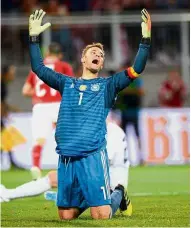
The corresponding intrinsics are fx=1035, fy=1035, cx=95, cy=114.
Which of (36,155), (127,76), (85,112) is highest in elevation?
(127,76)

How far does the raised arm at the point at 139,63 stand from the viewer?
10.0 meters

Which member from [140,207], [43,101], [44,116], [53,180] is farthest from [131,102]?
[53,180]

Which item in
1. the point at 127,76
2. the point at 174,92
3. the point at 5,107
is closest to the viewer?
the point at 127,76

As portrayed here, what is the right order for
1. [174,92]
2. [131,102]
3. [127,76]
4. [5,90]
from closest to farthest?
[127,76]
[5,90]
[131,102]
[174,92]

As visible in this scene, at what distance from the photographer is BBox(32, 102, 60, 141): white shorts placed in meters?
16.2

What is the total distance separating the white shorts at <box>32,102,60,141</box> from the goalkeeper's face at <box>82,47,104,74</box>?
18.8 ft

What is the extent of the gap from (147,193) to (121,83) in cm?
469

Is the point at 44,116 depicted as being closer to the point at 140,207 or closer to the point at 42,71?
the point at 140,207

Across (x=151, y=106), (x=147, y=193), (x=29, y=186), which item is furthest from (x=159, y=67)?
(x=29, y=186)

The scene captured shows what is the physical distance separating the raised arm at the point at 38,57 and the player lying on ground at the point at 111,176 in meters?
1.56

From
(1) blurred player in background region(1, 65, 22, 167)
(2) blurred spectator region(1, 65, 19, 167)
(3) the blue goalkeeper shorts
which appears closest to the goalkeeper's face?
(3) the blue goalkeeper shorts

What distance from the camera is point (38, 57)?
10484 mm

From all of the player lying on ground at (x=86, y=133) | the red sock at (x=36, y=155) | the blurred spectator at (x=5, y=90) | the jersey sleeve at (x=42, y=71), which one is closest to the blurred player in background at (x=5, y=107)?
the blurred spectator at (x=5, y=90)

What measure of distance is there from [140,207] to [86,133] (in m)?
2.31
